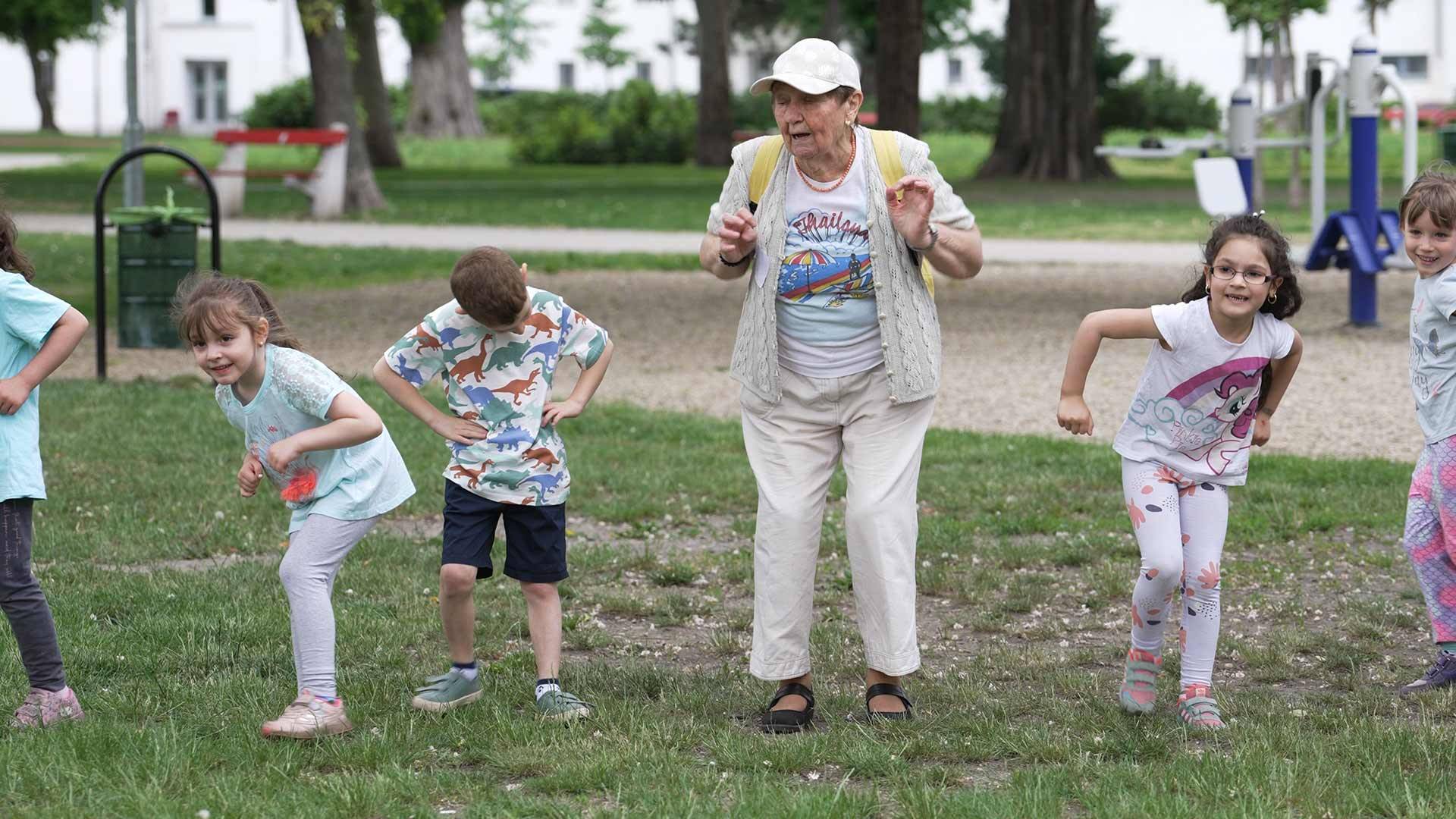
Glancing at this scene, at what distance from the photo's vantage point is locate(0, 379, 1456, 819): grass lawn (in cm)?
411

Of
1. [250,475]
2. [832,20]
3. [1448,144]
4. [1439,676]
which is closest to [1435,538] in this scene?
[1439,676]

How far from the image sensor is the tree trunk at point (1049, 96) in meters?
33.9

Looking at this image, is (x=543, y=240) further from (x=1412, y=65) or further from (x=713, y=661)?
(x=1412, y=65)

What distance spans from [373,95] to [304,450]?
33515 mm

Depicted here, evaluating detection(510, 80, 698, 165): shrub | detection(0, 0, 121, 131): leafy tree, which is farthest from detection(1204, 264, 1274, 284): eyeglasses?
detection(0, 0, 121, 131): leafy tree

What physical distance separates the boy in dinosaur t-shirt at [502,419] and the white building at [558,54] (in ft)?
180

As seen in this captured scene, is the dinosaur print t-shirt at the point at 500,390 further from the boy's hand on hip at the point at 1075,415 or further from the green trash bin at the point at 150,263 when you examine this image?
the green trash bin at the point at 150,263

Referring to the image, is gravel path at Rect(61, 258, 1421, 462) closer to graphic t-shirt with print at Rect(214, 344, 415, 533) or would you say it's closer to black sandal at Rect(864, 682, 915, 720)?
black sandal at Rect(864, 682, 915, 720)

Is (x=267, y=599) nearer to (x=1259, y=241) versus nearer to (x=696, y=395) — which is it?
(x=1259, y=241)

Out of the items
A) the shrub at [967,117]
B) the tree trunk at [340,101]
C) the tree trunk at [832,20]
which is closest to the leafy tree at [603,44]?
the shrub at [967,117]

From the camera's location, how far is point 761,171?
15.5 ft

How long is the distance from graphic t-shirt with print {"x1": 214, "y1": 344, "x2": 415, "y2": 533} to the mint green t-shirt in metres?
0.47

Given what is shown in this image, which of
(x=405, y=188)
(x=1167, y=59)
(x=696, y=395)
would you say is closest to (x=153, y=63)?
(x=1167, y=59)

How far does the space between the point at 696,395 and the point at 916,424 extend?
6465 mm
